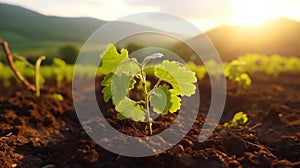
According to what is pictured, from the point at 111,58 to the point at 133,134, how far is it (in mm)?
691

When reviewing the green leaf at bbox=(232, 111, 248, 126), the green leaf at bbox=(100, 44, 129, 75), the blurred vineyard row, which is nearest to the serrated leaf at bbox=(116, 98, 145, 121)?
the green leaf at bbox=(100, 44, 129, 75)

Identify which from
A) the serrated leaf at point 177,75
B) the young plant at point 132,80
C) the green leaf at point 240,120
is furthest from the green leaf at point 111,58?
the green leaf at point 240,120

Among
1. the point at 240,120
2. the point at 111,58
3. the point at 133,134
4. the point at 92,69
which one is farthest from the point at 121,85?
the point at 92,69

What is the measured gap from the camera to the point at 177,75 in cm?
283

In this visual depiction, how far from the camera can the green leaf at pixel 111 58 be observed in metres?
2.76

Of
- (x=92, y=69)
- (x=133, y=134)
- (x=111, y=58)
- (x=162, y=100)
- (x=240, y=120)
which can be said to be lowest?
(x=92, y=69)

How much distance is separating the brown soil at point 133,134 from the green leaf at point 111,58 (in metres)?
0.63

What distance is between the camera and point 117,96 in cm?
275

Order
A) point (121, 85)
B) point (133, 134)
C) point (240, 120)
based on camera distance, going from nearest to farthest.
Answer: point (121, 85) < point (133, 134) < point (240, 120)

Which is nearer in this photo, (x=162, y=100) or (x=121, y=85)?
(x=121, y=85)

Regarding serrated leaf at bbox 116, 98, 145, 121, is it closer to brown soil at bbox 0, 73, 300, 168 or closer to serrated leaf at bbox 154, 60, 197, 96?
brown soil at bbox 0, 73, 300, 168

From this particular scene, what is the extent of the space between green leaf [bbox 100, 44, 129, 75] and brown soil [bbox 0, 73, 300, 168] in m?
0.63

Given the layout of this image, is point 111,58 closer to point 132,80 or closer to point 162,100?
point 132,80

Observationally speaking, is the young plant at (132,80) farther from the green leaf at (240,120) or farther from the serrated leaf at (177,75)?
the green leaf at (240,120)
